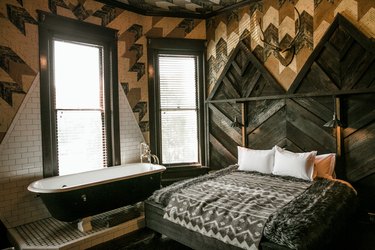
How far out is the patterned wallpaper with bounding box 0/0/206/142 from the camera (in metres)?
3.11

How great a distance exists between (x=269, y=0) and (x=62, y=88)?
133 inches

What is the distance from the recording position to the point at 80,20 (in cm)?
373

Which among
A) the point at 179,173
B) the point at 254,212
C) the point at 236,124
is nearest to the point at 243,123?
the point at 236,124

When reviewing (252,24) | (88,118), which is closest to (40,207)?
(88,118)

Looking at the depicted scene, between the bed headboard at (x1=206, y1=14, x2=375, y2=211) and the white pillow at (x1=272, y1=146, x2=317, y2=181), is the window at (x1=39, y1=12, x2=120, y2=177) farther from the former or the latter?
the white pillow at (x1=272, y1=146, x2=317, y2=181)

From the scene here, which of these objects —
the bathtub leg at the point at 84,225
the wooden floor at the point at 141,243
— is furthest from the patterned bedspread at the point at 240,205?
the bathtub leg at the point at 84,225

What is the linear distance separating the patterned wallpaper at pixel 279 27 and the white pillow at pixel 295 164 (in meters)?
1.08

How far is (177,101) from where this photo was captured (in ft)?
15.3

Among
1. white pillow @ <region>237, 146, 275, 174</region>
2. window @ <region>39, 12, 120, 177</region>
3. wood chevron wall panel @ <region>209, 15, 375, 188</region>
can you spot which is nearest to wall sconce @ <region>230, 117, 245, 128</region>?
wood chevron wall panel @ <region>209, 15, 375, 188</region>

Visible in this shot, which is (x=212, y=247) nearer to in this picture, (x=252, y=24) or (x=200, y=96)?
(x=200, y=96)

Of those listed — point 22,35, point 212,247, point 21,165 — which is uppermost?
point 22,35

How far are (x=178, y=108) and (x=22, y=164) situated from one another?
8.22 ft

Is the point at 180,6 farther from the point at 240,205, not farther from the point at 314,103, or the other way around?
the point at 240,205

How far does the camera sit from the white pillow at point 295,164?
10.3 ft
